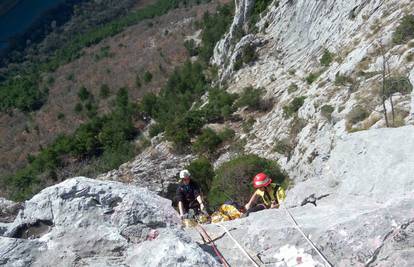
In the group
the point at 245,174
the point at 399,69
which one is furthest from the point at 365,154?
the point at 245,174

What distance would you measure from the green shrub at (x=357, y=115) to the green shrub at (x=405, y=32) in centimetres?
307

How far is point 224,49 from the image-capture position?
87.8ft

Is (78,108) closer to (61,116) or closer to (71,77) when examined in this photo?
(61,116)

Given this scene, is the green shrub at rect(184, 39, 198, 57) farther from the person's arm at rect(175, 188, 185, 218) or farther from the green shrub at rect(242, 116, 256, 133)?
the person's arm at rect(175, 188, 185, 218)

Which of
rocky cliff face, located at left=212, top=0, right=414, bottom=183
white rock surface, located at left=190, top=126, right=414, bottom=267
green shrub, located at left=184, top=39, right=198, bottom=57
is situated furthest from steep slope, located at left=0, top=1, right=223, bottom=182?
white rock surface, located at left=190, top=126, right=414, bottom=267

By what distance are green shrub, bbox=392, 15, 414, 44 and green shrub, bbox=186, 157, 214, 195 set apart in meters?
7.04

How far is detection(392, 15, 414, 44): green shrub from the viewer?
1273 cm

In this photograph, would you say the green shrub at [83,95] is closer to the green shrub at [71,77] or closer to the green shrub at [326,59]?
the green shrub at [71,77]

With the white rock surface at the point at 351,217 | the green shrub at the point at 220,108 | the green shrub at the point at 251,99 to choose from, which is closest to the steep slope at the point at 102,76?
the green shrub at the point at 220,108

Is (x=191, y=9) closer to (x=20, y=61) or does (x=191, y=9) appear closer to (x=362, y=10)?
(x=20, y=61)

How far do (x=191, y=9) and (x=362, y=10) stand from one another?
37.5m

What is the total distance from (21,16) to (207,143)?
185 feet

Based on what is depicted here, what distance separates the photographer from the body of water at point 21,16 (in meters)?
63.5

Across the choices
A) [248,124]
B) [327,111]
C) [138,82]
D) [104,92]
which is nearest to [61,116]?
[104,92]
